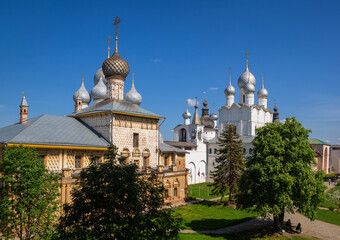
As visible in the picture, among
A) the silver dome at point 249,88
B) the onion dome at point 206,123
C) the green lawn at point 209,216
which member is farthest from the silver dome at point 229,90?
the green lawn at point 209,216

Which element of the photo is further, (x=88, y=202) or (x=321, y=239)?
(x=321, y=239)

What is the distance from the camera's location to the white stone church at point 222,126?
43688 mm

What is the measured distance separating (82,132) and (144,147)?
16.8 ft

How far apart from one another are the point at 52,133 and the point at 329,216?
21.3 m

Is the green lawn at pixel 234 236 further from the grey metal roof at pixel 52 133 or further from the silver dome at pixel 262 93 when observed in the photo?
the silver dome at pixel 262 93

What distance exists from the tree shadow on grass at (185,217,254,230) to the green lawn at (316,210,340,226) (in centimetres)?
576

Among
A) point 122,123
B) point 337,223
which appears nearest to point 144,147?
point 122,123

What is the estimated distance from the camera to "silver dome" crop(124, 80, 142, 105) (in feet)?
110

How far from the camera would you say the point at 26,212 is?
38.1 feet

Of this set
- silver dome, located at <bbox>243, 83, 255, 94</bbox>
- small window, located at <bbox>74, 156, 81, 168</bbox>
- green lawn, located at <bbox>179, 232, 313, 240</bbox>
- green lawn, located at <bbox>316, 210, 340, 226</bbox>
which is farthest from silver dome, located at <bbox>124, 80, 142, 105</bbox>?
silver dome, located at <bbox>243, 83, 255, 94</bbox>

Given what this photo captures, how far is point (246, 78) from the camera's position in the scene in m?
49.3

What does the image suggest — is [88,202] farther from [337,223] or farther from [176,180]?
[337,223]

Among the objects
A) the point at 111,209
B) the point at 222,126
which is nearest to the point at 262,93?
the point at 222,126

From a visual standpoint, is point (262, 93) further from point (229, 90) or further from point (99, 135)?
point (99, 135)
